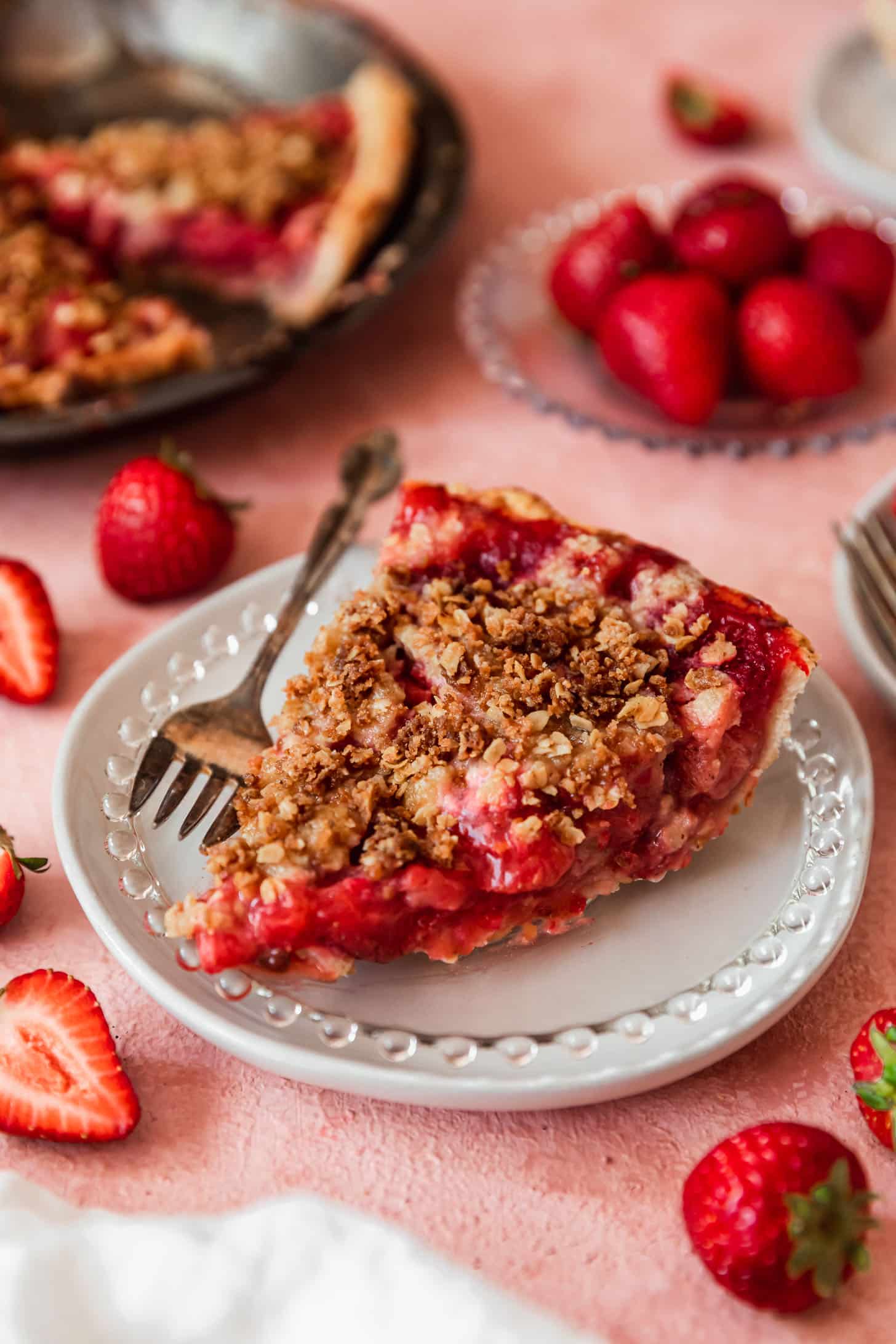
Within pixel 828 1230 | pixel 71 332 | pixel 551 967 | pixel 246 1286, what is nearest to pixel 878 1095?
pixel 828 1230

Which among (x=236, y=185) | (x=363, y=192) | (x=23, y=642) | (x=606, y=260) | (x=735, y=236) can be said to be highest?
(x=735, y=236)

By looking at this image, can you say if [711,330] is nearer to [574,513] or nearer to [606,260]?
[606,260]

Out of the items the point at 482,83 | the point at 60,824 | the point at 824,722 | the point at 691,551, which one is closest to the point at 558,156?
the point at 482,83

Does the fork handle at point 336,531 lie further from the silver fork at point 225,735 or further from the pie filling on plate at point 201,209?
the pie filling on plate at point 201,209

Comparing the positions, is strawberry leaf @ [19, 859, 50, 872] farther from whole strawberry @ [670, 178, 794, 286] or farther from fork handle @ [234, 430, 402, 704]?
whole strawberry @ [670, 178, 794, 286]

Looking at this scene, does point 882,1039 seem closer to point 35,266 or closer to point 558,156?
point 35,266

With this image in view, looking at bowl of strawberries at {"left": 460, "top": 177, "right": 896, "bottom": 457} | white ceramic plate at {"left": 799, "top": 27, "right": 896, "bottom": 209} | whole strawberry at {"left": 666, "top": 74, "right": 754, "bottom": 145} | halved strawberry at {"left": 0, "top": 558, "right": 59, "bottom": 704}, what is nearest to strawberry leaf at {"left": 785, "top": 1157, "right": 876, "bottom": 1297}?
halved strawberry at {"left": 0, "top": 558, "right": 59, "bottom": 704}
